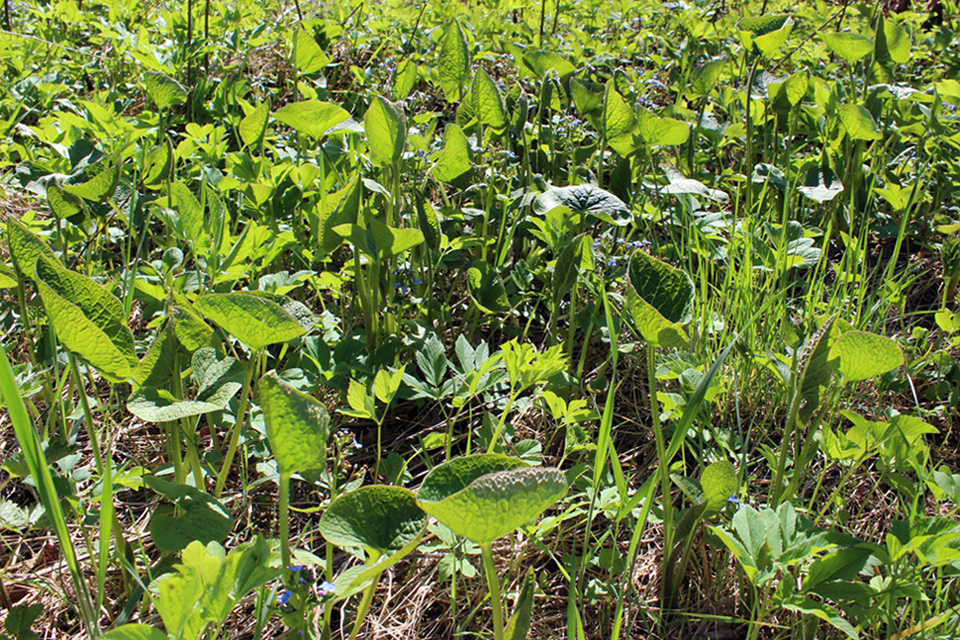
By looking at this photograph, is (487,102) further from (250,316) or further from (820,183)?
(250,316)

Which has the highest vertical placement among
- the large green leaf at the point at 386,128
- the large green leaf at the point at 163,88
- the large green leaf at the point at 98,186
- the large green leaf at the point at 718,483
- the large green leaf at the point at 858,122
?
the large green leaf at the point at 163,88

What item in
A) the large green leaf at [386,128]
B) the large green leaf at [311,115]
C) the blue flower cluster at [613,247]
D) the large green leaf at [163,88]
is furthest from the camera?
the blue flower cluster at [613,247]

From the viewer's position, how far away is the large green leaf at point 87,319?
97cm

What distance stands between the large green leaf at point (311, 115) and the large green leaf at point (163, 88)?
0.29 meters

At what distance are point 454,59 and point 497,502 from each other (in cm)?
164

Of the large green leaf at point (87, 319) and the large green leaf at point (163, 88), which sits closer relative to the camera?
the large green leaf at point (87, 319)

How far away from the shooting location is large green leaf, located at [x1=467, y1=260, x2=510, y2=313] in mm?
1792

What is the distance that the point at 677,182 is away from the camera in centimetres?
201

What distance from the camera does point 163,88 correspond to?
1.75 m

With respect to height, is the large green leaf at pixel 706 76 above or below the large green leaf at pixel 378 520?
above

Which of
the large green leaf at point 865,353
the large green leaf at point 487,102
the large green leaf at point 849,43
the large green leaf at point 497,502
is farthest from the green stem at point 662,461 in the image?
the large green leaf at point 849,43

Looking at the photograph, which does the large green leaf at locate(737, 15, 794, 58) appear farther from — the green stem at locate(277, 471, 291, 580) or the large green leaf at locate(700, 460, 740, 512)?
the green stem at locate(277, 471, 291, 580)

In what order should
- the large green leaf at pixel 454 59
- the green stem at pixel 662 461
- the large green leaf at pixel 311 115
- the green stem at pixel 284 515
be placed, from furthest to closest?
the large green leaf at pixel 454 59
the large green leaf at pixel 311 115
the green stem at pixel 662 461
the green stem at pixel 284 515

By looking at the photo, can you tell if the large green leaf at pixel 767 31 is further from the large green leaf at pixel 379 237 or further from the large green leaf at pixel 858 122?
the large green leaf at pixel 379 237
